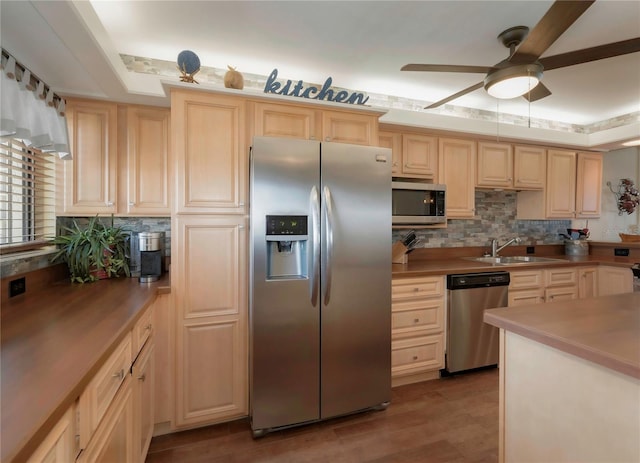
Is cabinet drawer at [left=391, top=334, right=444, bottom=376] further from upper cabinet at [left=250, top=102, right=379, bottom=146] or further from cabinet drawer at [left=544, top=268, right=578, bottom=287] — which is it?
upper cabinet at [left=250, top=102, right=379, bottom=146]

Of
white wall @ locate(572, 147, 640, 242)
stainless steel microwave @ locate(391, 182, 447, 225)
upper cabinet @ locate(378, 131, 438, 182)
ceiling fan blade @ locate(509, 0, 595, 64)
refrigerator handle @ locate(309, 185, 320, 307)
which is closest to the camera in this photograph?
ceiling fan blade @ locate(509, 0, 595, 64)

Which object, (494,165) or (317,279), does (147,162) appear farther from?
(494,165)

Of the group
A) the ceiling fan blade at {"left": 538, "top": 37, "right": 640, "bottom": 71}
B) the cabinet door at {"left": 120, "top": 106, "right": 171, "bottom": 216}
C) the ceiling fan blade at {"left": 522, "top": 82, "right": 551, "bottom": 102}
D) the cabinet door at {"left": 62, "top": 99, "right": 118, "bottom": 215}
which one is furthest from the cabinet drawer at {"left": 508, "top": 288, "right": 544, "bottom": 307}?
the cabinet door at {"left": 62, "top": 99, "right": 118, "bottom": 215}

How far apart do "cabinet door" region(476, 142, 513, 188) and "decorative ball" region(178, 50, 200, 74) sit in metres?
2.76

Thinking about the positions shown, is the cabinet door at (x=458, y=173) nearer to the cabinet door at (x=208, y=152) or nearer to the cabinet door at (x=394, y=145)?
the cabinet door at (x=394, y=145)

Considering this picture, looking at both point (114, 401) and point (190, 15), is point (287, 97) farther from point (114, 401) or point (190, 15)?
point (114, 401)

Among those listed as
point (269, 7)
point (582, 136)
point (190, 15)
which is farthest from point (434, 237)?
point (190, 15)

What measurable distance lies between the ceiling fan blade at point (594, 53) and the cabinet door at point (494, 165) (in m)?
1.47

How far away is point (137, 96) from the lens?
203 centimetres

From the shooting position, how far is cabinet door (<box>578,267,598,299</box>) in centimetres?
323

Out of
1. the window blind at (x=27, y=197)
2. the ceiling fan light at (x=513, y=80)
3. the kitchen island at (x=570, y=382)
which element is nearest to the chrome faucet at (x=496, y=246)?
the ceiling fan light at (x=513, y=80)

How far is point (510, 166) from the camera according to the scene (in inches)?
130

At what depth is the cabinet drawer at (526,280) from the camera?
2887mm

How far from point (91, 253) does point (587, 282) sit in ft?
15.0
